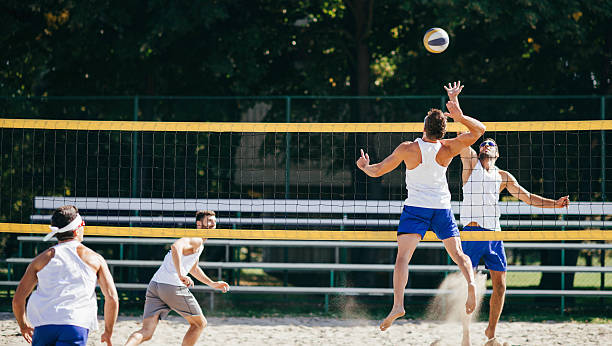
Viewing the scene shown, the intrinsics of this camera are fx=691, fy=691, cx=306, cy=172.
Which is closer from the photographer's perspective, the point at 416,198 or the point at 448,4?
the point at 416,198

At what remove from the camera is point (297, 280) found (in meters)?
13.8

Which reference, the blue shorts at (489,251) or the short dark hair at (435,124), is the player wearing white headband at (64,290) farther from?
the blue shorts at (489,251)

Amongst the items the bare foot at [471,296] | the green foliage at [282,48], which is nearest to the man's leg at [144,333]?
the bare foot at [471,296]

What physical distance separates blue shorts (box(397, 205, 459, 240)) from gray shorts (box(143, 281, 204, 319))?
6.59ft

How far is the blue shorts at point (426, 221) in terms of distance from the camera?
6078 millimetres

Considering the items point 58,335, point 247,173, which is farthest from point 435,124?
point 247,173

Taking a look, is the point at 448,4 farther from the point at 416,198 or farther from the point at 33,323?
the point at 33,323

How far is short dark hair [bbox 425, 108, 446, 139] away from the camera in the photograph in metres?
5.95

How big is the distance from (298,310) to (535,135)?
4.55m

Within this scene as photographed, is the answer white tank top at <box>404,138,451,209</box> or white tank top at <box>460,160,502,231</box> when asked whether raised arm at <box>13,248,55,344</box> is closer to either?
white tank top at <box>404,138,451,209</box>

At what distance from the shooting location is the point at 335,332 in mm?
8969

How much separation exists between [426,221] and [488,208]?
4.19 ft

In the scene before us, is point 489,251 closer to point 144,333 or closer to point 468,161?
point 468,161

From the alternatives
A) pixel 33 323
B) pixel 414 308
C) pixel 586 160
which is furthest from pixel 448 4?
pixel 33 323
